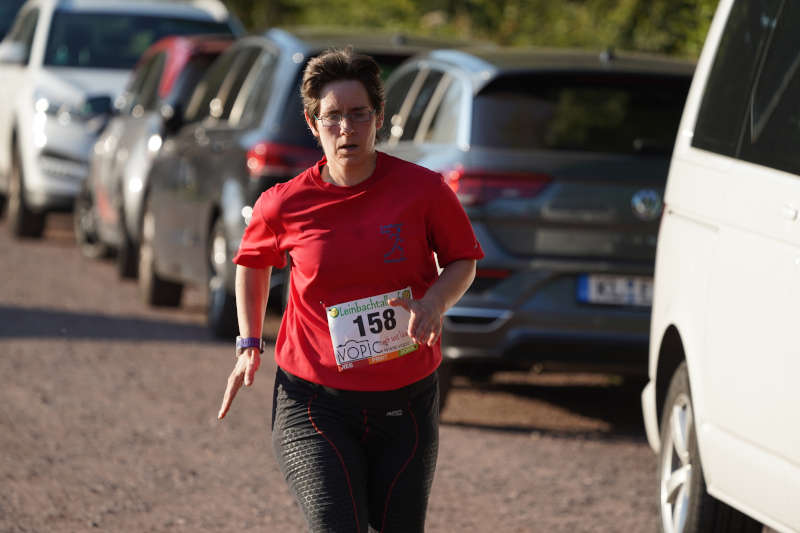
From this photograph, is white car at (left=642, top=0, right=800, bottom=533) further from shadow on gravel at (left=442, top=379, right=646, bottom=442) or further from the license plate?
shadow on gravel at (left=442, top=379, right=646, bottom=442)

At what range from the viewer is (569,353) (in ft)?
26.5

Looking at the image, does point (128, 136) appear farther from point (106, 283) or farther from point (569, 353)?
point (569, 353)

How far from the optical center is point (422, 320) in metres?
4.05

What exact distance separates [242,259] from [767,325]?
4.81 feet

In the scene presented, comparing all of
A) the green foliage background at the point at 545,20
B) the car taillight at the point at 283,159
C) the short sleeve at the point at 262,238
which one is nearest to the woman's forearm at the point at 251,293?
the short sleeve at the point at 262,238

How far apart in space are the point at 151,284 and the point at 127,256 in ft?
4.22

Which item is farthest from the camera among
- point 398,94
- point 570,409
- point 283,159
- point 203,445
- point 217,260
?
point 217,260

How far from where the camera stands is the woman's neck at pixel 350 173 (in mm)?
4301

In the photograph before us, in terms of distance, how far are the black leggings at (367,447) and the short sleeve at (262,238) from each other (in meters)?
0.32

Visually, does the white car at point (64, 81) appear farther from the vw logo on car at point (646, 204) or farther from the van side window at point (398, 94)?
the vw logo on car at point (646, 204)

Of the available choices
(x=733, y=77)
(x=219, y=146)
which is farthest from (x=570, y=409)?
(x=733, y=77)

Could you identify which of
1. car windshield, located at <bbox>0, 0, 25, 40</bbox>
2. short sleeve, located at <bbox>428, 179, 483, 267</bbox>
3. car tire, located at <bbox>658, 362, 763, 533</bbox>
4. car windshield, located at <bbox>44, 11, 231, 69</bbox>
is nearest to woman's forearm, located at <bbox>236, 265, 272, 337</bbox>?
short sleeve, located at <bbox>428, 179, 483, 267</bbox>

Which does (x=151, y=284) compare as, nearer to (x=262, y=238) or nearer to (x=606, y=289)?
(x=606, y=289)

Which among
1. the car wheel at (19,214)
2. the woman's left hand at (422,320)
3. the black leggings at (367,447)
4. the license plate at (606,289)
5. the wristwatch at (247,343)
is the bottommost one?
the car wheel at (19,214)
